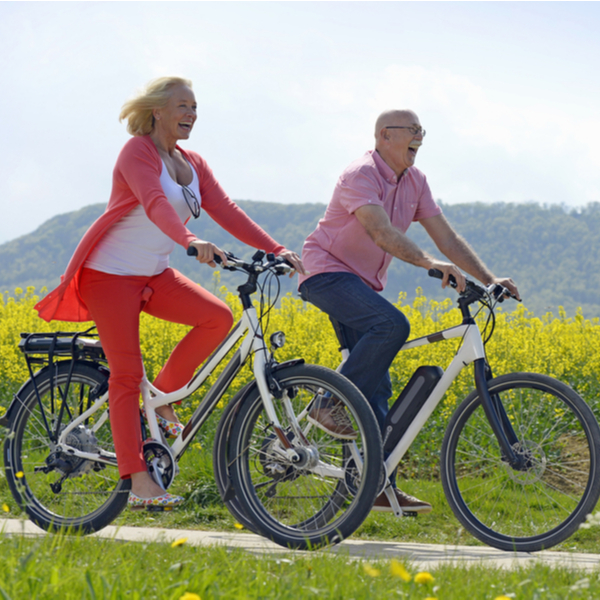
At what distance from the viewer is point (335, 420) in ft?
11.5

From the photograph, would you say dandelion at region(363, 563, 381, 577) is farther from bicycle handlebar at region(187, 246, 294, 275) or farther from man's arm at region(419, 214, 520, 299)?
man's arm at region(419, 214, 520, 299)

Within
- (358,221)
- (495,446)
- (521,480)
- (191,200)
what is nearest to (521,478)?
(521,480)

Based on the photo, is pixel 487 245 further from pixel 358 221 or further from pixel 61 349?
pixel 61 349

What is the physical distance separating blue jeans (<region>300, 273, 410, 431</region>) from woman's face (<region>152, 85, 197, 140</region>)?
1.01 m

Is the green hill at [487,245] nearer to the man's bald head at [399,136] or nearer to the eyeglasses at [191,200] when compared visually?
the man's bald head at [399,136]

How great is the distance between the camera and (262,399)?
136 inches

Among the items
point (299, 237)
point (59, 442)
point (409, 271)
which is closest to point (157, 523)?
point (59, 442)

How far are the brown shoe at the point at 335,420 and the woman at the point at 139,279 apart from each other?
2.13 ft

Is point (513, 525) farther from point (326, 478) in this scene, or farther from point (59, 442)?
point (59, 442)

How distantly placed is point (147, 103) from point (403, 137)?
1286mm

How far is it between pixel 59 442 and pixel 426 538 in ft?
6.48

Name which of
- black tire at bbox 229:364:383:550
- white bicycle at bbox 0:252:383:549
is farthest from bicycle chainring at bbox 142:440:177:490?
black tire at bbox 229:364:383:550

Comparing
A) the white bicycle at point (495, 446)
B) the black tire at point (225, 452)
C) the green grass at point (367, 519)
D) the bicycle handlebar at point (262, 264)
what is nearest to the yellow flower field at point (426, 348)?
the green grass at point (367, 519)

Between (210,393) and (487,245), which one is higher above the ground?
(487,245)
